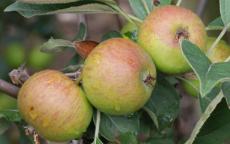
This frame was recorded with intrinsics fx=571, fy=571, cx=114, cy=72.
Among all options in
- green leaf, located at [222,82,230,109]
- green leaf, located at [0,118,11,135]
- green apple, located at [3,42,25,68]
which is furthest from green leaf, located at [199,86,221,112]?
green apple, located at [3,42,25,68]

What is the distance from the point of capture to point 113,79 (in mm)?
1218

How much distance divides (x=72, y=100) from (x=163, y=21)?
268 mm

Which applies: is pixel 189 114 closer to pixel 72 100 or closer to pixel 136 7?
pixel 136 7

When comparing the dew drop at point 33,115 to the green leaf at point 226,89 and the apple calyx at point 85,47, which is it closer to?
the apple calyx at point 85,47

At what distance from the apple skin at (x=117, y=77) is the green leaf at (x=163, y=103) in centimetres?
21

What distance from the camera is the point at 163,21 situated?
4.18 feet

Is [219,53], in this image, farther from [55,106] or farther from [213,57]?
[55,106]

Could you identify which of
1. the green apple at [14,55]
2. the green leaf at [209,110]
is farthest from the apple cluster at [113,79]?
the green apple at [14,55]

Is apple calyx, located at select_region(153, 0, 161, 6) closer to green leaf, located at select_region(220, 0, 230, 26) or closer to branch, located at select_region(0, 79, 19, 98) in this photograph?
green leaf, located at select_region(220, 0, 230, 26)

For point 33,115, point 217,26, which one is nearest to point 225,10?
point 217,26

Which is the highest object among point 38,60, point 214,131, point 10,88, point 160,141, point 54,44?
point 54,44

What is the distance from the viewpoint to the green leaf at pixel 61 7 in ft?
4.61

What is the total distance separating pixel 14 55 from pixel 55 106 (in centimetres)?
140

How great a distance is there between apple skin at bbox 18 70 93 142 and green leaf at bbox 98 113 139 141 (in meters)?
0.08
